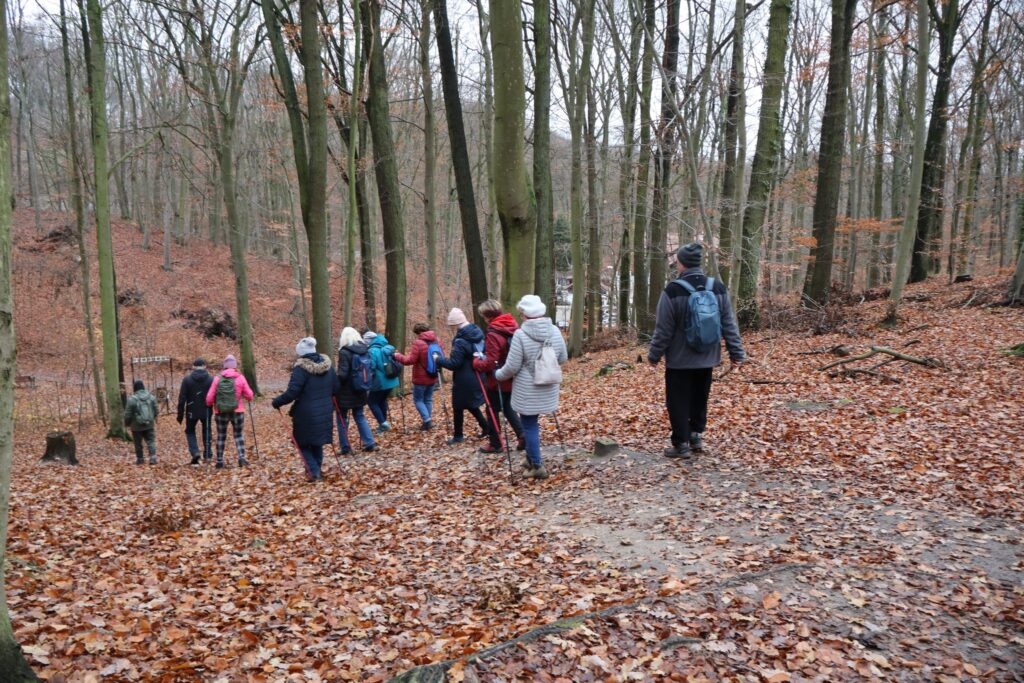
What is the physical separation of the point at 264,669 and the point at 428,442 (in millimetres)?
6160

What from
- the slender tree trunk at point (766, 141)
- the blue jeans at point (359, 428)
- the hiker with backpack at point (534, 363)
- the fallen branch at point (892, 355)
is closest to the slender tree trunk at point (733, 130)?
the slender tree trunk at point (766, 141)

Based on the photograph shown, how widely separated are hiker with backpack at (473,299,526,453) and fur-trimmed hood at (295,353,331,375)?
1.98 m

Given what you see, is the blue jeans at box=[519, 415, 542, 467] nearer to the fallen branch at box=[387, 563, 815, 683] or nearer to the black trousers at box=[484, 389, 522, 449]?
the black trousers at box=[484, 389, 522, 449]

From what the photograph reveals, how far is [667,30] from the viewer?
59.2 feet

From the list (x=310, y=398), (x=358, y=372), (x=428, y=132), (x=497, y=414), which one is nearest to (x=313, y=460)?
(x=310, y=398)

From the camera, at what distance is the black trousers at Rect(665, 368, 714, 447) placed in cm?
656

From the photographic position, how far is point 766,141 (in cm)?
1376

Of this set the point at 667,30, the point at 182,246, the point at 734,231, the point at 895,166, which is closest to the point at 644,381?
the point at 734,231

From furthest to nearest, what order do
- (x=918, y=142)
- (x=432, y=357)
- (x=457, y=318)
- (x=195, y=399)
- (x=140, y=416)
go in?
(x=918, y=142), (x=140, y=416), (x=195, y=399), (x=432, y=357), (x=457, y=318)

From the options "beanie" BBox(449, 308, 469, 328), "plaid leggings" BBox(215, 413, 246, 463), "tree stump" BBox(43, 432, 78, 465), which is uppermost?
"beanie" BBox(449, 308, 469, 328)

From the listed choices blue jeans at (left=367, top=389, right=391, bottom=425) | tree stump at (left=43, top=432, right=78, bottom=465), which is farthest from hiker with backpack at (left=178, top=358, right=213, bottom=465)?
blue jeans at (left=367, top=389, right=391, bottom=425)

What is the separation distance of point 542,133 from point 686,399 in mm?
8927

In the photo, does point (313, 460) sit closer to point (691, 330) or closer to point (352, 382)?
Answer: point (352, 382)

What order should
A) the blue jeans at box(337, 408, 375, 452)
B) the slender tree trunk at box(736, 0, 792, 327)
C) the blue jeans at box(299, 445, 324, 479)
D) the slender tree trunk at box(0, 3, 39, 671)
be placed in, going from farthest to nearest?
the slender tree trunk at box(736, 0, 792, 327)
the blue jeans at box(337, 408, 375, 452)
the blue jeans at box(299, 445, 324, 479)
the slender tree trunk at box(0, 3, 39, 671)
